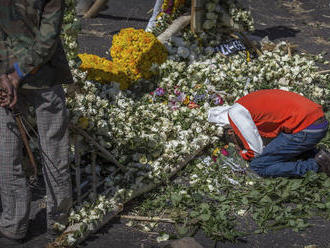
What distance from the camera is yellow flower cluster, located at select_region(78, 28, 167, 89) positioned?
20.9 feet

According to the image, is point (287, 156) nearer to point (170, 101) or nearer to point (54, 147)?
point (170, 101)

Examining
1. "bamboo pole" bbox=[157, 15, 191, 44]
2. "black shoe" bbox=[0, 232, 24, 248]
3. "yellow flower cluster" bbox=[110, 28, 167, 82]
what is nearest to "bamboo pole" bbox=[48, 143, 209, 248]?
"black shoe" bbox=[0, 232, 24, 248]

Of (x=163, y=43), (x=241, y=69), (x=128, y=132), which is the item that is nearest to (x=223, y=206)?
(x=128, y=132)

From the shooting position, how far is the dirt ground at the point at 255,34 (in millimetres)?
4059

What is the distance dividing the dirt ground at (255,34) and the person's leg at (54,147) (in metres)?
0.35

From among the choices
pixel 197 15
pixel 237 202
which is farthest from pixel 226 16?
pixel 237 202

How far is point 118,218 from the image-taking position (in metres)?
4.34

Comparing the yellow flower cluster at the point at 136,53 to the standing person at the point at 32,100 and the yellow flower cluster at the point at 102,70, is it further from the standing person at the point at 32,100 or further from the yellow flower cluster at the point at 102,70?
the standing person at the point at 32,100

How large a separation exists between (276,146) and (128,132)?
1.67 meters

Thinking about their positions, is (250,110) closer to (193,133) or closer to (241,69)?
(193,133)

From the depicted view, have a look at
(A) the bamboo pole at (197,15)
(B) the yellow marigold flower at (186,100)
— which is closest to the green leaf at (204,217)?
(B) the yellow marigold flower at (186,100)

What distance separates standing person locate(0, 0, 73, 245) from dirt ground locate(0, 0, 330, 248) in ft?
1.26

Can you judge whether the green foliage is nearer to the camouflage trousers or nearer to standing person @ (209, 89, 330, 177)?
standing person @ (209, 89, 330, 177)

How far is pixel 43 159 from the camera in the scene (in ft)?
11.9
